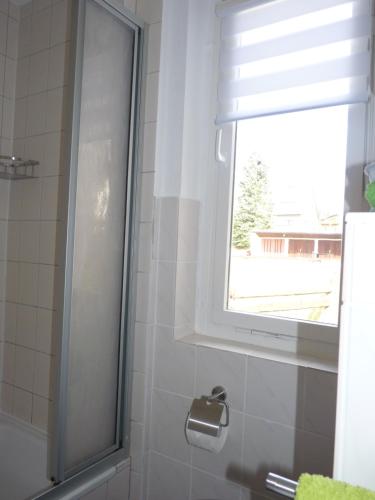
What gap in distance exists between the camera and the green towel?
49cm

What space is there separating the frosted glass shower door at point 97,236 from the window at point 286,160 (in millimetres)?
399

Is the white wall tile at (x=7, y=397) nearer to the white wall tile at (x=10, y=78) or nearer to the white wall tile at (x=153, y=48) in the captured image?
the white wall tile at (x=10, y=78)

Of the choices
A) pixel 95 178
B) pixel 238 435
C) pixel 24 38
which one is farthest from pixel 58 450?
pixel 24 38

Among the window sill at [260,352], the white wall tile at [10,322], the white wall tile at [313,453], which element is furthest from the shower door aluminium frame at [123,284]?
the white wall tile at [10,322]

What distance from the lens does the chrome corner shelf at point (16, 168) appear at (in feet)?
5.80

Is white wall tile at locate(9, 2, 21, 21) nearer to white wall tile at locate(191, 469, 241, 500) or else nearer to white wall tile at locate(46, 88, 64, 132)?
white wall tile at locate(46, 88, 64, 132)

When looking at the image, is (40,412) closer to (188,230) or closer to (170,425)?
(170,425)

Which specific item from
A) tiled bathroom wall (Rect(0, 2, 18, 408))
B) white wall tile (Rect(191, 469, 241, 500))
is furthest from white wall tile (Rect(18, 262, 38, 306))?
white wall tile (Rect(191, 469, 241, 500))

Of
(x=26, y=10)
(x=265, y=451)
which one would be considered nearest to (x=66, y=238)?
(x=265, y=451)

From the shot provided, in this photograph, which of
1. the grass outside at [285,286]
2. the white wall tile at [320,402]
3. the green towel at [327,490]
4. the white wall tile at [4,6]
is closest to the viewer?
the green towel at [327,490]

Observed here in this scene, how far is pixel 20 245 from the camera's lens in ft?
6.10

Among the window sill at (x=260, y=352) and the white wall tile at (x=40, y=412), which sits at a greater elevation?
the window sill at (x=260, y=352)

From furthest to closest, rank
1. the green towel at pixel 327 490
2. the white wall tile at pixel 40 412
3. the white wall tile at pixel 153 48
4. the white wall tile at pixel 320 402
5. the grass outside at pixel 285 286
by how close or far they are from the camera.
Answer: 1. the white wall tile at pixel 40 412
2. the white wall tile at pixel 153 48
3. the grass outside at pixel 285 286
4. the white wall tile at pixel 320 402
5. the green towel at pixel 327 490

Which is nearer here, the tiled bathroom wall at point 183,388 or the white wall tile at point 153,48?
the tiled bathroom wall at point 183,388
